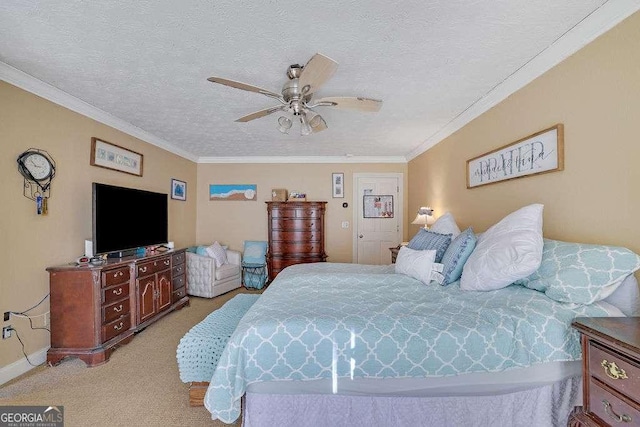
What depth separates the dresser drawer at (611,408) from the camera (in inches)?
40.5

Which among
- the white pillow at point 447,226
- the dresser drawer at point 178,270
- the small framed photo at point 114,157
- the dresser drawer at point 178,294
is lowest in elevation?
the dresser drawer at point 178,294

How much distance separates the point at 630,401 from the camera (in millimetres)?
1029

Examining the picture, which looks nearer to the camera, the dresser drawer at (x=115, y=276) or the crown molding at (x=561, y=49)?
the crown molding at (x=561, y=49)

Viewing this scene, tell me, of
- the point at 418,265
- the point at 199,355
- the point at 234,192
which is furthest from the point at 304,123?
the point at 234,192

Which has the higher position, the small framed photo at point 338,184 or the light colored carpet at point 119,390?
the small framed photo at point 338,184

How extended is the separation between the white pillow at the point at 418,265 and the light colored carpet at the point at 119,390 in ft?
5.24

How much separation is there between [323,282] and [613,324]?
1572 millimetres

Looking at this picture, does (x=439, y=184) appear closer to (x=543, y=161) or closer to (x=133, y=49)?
(x=543, y=161)

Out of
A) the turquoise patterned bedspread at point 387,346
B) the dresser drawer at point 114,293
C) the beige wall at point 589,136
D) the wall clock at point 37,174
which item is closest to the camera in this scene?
the turquoise patterned bedspread at point 387,346

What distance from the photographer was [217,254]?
4.91m

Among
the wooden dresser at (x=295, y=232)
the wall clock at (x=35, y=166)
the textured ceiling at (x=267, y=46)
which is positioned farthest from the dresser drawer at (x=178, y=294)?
the textured ceiling at (x=267, y=46)

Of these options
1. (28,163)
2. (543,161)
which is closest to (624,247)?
(543,161)

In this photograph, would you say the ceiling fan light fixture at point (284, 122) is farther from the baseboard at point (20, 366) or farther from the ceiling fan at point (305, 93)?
the baseboard at point (20, 366)

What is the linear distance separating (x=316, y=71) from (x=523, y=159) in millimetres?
1827
